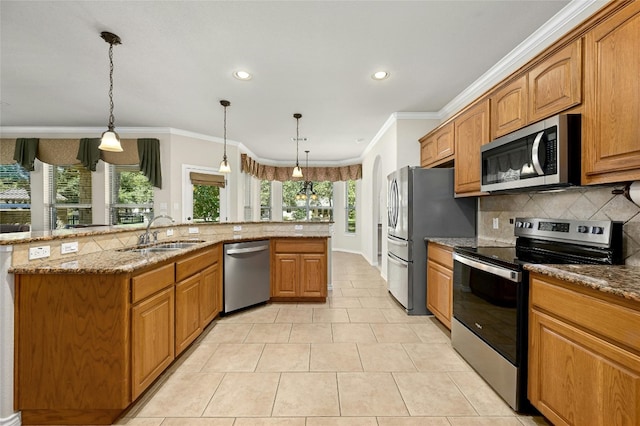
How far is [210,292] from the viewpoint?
297cm

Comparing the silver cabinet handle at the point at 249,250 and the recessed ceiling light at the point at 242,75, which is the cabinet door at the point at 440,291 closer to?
the silver cabinet handle at the point at 249,250

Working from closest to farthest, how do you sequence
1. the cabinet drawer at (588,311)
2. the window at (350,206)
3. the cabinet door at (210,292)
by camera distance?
the cabinet drawer at (588,311), the cabinet door at (210,292), the window at (350,206)

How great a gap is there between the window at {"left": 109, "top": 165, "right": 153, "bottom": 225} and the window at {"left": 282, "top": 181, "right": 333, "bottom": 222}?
4063 mm

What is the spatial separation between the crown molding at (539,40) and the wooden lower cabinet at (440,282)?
6.08ft

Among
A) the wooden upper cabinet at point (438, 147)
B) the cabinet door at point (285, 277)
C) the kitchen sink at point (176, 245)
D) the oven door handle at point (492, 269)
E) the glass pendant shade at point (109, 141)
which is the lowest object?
the cabinet door at point (285, 277)

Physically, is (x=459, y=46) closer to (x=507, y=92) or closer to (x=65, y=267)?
(x=507, y=92)

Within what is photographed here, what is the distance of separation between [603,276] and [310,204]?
7.59m

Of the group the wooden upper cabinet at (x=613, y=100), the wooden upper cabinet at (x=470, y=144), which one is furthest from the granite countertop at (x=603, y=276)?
the wooden upper cabinet at (x=470, y=144)

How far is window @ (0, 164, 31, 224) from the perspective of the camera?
16.5 ft

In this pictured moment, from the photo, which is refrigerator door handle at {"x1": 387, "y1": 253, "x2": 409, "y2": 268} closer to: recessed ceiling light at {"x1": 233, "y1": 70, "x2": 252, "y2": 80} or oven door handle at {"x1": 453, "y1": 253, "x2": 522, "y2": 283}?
oven door handle at {"x1": 453, "y1": 253, "x2": 522, "y2": 283}

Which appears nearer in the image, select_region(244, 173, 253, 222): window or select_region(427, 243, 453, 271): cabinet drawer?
select_region(427, 243, 453, 271): cabinet drawer

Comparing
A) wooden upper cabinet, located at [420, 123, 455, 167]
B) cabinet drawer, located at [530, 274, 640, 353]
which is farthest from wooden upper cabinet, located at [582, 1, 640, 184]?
wooden upper cabinet, located at [420, 123, 455, 167]

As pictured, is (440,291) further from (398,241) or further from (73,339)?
(73,339)

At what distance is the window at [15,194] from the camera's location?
5039mm
